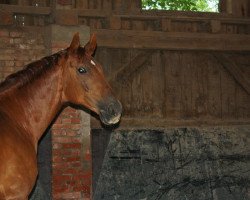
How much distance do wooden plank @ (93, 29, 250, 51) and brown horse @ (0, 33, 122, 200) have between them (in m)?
2.43

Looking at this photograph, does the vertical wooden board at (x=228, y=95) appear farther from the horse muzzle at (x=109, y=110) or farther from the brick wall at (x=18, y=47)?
the horse muzzle at (x=109, y=110)

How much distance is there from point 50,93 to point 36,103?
0.61ft

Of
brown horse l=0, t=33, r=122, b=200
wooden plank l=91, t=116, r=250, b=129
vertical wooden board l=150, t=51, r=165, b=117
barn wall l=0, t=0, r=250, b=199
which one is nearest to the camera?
brown horse l=0, t=33, r=122, b=200

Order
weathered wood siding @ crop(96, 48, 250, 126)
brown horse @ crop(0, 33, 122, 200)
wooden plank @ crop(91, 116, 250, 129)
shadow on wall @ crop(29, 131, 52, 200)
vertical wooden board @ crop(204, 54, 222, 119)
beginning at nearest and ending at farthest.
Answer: brown horse @ crop(0, 33, 122, 200)
shadow on wall @ crop(29, 131, 52, 200)
wooden plank @ crop(91, 116, 250, 129)
weathered wood siding @ crop(96, 48, 250, 126)
vertical wooden board @ crop(204, 54, 222, 119)

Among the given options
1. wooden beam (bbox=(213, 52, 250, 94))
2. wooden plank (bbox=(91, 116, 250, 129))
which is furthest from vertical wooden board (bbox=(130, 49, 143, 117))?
wooden beam (bbox=(213, 52, 250, 94))

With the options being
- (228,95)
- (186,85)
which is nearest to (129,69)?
(186,85)

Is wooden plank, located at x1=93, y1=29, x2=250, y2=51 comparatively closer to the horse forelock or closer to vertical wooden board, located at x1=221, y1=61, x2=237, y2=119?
vertical wooden board, located at x1=221, y1=61, x2=237, y2=119

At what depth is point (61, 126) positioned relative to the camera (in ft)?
20.9

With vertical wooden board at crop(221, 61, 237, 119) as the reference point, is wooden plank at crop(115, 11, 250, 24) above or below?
above

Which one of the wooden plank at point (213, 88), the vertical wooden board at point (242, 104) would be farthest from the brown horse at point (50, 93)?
the vertical wooden board at point (242, 104)

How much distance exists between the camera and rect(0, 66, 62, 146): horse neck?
13.6ft

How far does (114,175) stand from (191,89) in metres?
2.12

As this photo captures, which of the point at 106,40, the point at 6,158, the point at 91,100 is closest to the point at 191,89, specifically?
the point at 106,40

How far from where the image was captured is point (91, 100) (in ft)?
14.3
